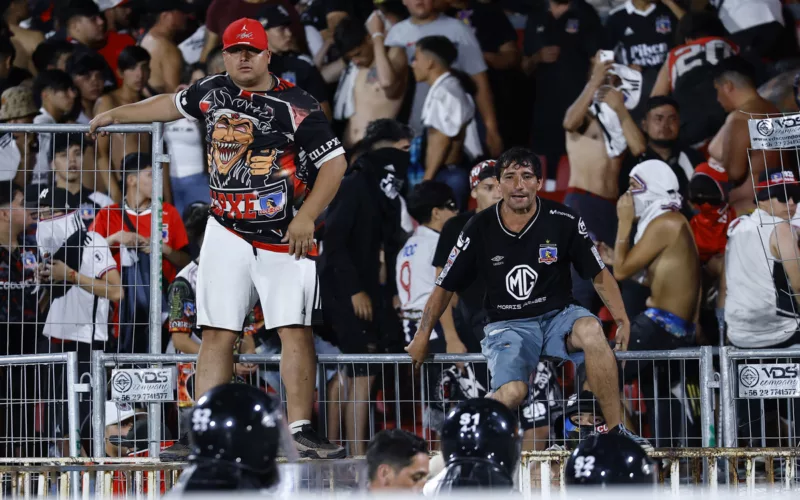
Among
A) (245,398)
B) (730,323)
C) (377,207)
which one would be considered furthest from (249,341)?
(245,398)

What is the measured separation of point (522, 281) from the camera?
5.55 metres

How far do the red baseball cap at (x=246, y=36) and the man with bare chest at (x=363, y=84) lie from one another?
2.98 m

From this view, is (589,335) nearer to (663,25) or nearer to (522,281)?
(522,281)

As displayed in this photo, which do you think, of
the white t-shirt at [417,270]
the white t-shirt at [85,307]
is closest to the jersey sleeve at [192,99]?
the white t-shirt at [85,307]

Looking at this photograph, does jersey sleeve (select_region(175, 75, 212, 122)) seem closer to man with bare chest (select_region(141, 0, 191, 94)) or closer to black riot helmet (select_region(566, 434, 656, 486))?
black riot helmet (select_region(566, 434, 656, 486))

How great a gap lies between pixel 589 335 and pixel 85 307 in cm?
342

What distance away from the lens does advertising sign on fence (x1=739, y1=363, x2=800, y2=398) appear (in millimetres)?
5383

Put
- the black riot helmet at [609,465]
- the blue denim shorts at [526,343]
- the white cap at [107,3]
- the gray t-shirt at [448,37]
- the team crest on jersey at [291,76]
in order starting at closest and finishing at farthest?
the black riot helmet at [609,465], the blue denim shorts at [526,343], the gray t-shirt at [448,37], the team crest on jersey at [291,76], the white cap at [107,3]

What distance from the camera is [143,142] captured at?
8.34 m

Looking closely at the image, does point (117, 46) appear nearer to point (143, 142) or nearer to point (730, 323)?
point (143, 142)

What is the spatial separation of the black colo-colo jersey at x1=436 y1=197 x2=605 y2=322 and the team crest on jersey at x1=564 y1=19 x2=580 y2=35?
9.65ft

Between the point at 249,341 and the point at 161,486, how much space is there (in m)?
Result: 1.79

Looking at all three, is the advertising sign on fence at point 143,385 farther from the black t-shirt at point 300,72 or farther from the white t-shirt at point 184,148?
the black t-shirt at point 300,72

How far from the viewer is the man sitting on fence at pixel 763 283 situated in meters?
7.01
